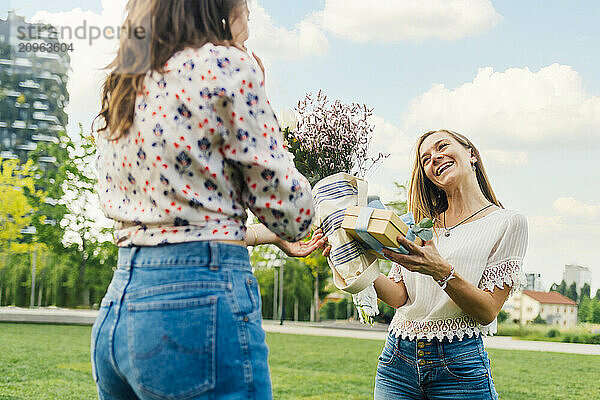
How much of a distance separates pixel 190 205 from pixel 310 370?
29.0ft

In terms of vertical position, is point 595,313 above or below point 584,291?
below

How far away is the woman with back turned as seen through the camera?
106 cm

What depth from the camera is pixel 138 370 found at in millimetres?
1069

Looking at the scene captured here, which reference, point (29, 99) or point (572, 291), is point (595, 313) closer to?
point (572, 291)

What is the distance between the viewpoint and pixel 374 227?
5.50ft

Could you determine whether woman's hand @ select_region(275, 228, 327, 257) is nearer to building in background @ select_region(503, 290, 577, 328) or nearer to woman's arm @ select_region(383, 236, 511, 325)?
woman's arm @ select_region(383, 236, 511, 325)

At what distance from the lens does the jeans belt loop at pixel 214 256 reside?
1.09 m

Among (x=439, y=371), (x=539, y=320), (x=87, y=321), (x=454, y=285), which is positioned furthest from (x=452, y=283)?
(x=539, y=320)

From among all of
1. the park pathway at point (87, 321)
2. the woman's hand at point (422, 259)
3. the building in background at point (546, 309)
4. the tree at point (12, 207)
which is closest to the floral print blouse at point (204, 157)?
the woman's hand at point (422, 259)

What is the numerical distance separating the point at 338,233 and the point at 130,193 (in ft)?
2.47

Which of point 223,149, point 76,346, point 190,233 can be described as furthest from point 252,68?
point 76,346

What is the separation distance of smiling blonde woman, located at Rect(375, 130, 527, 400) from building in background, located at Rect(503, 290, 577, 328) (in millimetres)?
16536

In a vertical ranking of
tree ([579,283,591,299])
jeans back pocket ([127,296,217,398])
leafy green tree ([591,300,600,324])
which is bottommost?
leafy green tree ([591,300,600,324])

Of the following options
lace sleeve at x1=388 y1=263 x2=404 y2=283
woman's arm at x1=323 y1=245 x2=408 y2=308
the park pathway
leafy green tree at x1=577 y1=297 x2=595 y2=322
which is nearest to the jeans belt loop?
woman's arm at x1=323 y1=245 x2=408 y2=308
